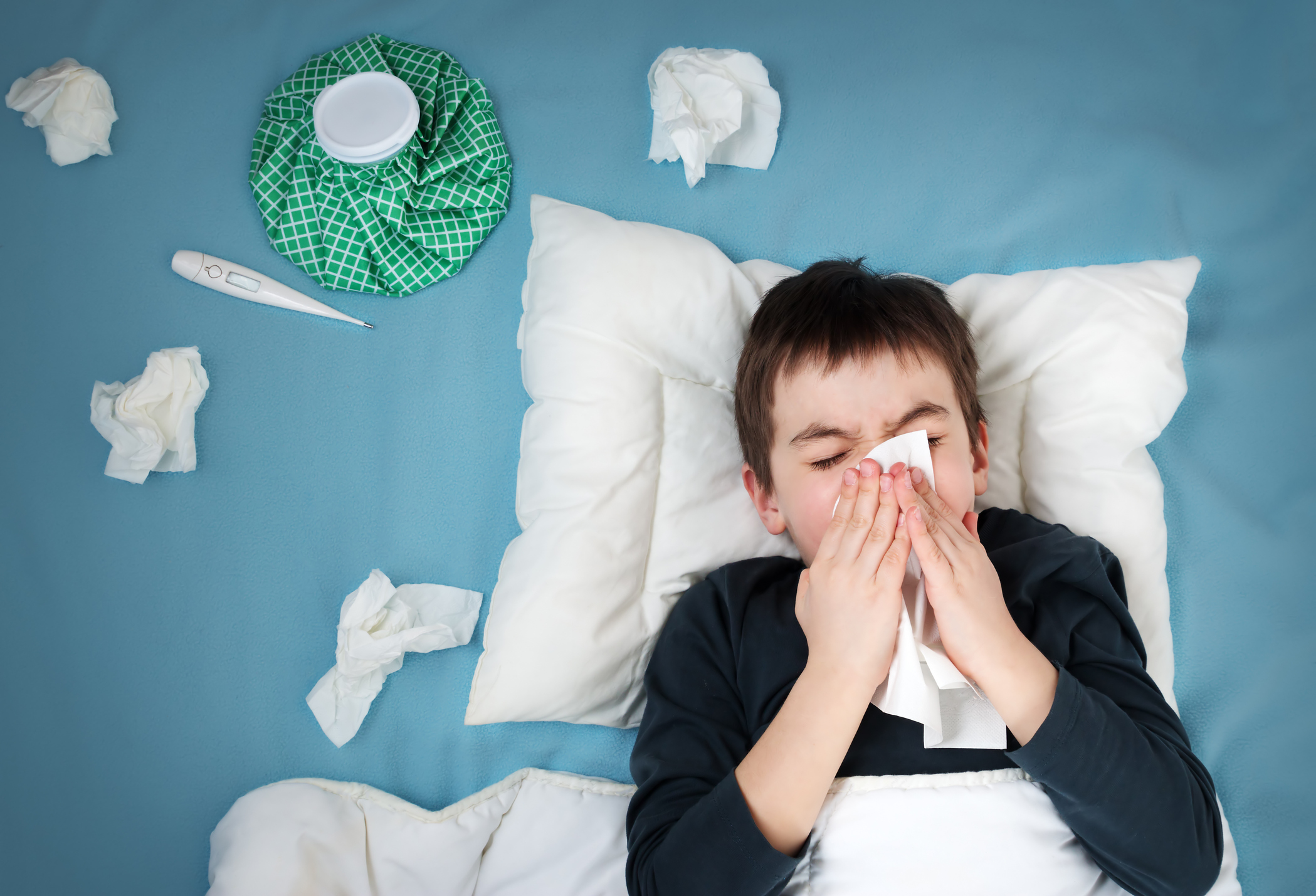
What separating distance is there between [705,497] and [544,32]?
804 mm

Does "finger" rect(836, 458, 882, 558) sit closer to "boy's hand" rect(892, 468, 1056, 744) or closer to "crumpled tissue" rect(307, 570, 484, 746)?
"boy's hand" rect(892, 468, 1056, 744)

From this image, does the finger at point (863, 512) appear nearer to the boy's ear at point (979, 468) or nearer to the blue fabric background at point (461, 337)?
the boy's ear at point (979, 468)

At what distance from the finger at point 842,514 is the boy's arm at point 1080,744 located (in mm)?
43

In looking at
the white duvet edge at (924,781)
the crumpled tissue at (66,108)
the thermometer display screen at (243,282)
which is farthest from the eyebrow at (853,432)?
the crumpled tissue at (66,108)

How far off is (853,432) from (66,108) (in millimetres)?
1210

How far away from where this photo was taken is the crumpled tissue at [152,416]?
1182 millimetres

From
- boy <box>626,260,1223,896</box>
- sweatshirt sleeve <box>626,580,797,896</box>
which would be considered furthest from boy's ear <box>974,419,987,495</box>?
sweatshirt sleeve <box>626,580,797,896</box>

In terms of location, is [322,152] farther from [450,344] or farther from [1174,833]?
[1174,833]

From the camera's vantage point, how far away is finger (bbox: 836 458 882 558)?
859 millimetres

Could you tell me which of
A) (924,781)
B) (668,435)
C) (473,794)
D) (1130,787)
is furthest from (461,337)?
(1130,787)

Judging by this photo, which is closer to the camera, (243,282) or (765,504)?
(765,504)

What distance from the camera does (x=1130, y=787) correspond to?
84cm

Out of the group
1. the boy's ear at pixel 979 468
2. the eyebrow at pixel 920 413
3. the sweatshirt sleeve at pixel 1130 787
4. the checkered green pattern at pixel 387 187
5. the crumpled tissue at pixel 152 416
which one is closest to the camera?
the sweatshirt sleeve at pixel 1130 787

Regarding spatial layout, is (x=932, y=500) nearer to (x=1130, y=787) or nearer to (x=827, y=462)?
(x=827, y=462)
